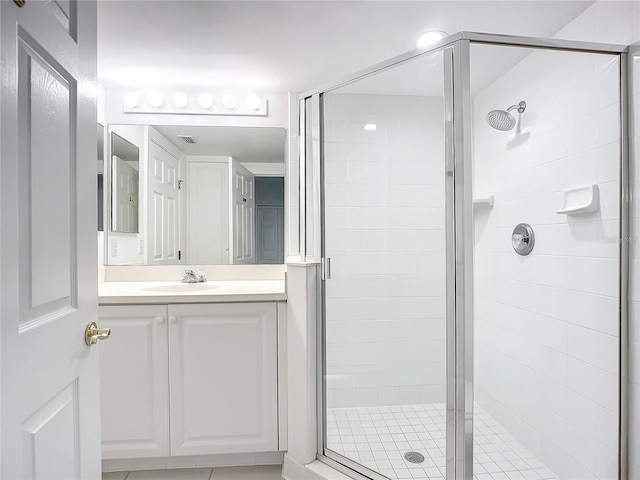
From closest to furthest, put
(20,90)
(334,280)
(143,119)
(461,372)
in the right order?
(20,90) < (461,372) < (334,280) < (143,119)

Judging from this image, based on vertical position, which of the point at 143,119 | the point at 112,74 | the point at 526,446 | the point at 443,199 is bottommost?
the point at 526,446

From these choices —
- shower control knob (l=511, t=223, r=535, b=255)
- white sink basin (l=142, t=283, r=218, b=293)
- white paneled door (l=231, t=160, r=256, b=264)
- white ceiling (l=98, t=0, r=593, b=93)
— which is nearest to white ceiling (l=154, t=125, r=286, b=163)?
white paneled door (l=231, t=160, r=256, b=264)

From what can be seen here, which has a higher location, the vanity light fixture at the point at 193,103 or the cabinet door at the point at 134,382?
the vanity light fixture at the point at 193,103

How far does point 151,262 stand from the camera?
249 centimetres

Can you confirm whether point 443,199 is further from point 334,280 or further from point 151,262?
point 151,262

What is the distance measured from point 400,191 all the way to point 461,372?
0.78m

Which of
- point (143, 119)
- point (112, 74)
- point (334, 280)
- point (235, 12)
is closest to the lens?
point (235, 12)

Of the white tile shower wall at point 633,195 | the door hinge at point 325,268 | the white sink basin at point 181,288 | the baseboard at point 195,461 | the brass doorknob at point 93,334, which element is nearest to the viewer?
the brass doorknob at point 93,334

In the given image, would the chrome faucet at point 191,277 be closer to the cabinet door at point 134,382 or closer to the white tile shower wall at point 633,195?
the cabinet door at point 134,382

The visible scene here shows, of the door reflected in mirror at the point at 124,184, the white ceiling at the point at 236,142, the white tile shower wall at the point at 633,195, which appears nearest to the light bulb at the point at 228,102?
the white ceiling at the point at 236,142

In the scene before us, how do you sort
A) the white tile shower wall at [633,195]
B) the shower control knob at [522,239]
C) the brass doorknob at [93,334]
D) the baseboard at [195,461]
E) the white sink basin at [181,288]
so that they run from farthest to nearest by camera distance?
the white sink basin at [181,288], the baseboard at [195,461], the shower control knob at [522,239], the white tile shower wall at [633,195], the brass doorknob at [93,334]

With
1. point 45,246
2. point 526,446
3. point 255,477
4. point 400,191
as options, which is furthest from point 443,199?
point 255,477

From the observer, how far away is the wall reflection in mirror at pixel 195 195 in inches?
97.4

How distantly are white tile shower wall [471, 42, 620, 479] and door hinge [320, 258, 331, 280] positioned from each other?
0.65 meters
